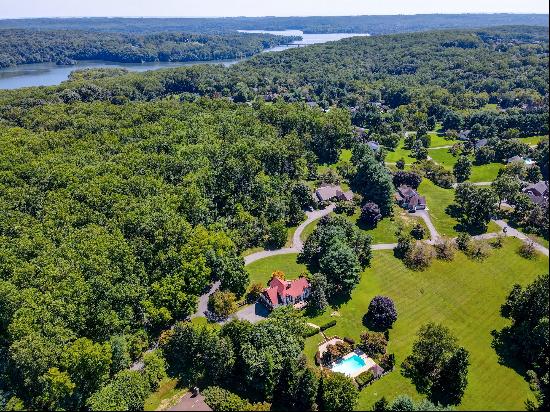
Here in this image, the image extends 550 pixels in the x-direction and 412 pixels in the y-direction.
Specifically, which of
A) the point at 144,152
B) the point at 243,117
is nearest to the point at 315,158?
the point at 243,117

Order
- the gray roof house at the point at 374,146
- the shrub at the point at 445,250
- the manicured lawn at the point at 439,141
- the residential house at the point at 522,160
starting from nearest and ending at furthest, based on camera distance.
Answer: the shrub at the point at 445,250 → the residential house at the point at 522,160 → the gray roof house at the point at 374,146 → the manicured lawn at the point at 439,141

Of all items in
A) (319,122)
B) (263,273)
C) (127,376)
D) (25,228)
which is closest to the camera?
(127,376)

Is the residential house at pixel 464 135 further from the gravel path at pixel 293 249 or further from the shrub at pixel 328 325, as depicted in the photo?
the shrub at pixel 328 325

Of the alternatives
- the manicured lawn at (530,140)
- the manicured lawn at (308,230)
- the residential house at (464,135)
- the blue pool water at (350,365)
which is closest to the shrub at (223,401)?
the blue pool water at (350,365)

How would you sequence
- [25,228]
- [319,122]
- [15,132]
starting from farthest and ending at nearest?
[319,122]
[15,132]
[25,228]

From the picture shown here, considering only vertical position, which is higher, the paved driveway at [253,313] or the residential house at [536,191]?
the residential house at [536,191]

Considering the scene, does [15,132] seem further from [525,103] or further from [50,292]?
[525,103]

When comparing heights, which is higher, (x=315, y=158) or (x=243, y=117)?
(x=243, y=117)

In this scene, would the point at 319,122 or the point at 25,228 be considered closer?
the point at 25,228
